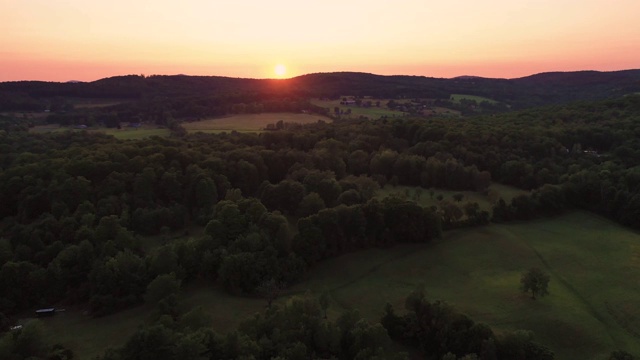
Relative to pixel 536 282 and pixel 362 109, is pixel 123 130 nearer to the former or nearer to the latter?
pixel 362 109

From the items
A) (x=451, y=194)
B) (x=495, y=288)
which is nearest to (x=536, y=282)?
(x=495, y=288)

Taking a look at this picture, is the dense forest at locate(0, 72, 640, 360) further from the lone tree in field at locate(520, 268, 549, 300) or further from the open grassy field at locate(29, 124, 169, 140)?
the open grassy field at locate(29, 124, 169, 140)

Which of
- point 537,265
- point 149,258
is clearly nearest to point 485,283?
point 537,265

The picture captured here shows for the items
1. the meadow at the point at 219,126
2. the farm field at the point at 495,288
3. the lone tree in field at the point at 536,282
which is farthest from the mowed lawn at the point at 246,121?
the lone tree in field at the point at 536,282

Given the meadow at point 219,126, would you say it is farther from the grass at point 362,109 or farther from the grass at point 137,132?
the grass at point 362,109

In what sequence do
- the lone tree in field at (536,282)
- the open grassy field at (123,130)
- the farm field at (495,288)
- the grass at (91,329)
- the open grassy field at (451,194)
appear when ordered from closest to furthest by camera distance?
the farm field at (495,288)
the grass at (91,329)
the lone tree in field at (536,282)
the open grassy field at (451,194)
the open grassy field at (123,130)

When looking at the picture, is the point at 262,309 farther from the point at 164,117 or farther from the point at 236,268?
the point at 164,117
